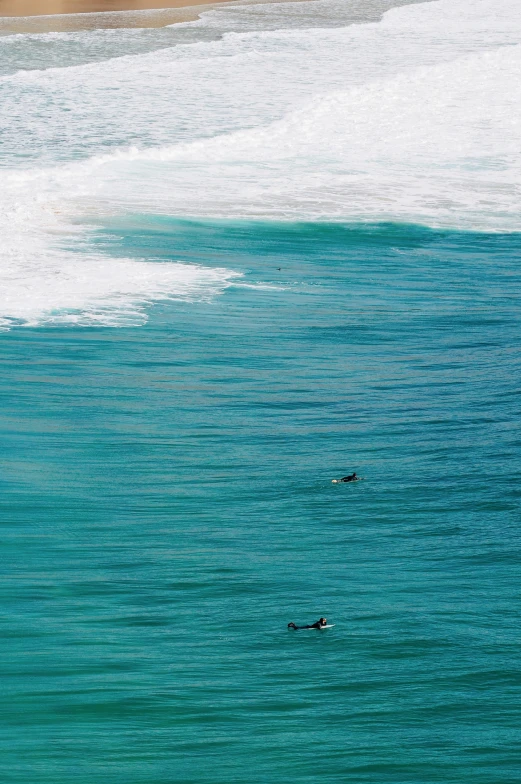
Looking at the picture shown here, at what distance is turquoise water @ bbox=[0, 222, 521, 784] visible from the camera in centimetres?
721

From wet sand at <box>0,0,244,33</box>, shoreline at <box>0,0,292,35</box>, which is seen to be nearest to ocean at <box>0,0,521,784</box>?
shoreline at <box>0,0,292,35</box>

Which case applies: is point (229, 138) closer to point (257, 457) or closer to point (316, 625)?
point (257, 457)

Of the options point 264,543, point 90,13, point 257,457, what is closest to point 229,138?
point 257,457

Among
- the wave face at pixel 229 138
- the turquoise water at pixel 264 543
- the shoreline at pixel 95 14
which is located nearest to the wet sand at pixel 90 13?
the shoreline at pixel 95 14

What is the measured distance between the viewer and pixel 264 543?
917 centimetres

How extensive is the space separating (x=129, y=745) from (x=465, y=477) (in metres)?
4.10

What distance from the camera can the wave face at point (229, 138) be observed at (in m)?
16.3

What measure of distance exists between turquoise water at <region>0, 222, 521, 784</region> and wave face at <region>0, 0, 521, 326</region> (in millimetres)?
2175

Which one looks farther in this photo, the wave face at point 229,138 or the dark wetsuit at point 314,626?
the wave face at point 229,138

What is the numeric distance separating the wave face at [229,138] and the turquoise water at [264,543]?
7.13 ft

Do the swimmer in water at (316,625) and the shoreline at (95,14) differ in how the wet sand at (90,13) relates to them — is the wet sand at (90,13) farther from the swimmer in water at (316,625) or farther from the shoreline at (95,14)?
the swimmer in water at (316,625)

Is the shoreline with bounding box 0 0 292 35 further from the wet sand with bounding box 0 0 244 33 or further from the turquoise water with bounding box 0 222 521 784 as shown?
the turquoise water with bounding box 0 222 521 784

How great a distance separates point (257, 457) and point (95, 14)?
34.0m

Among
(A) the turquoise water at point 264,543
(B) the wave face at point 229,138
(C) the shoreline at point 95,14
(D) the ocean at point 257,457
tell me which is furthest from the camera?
(C) the shoreline at point 95,14
